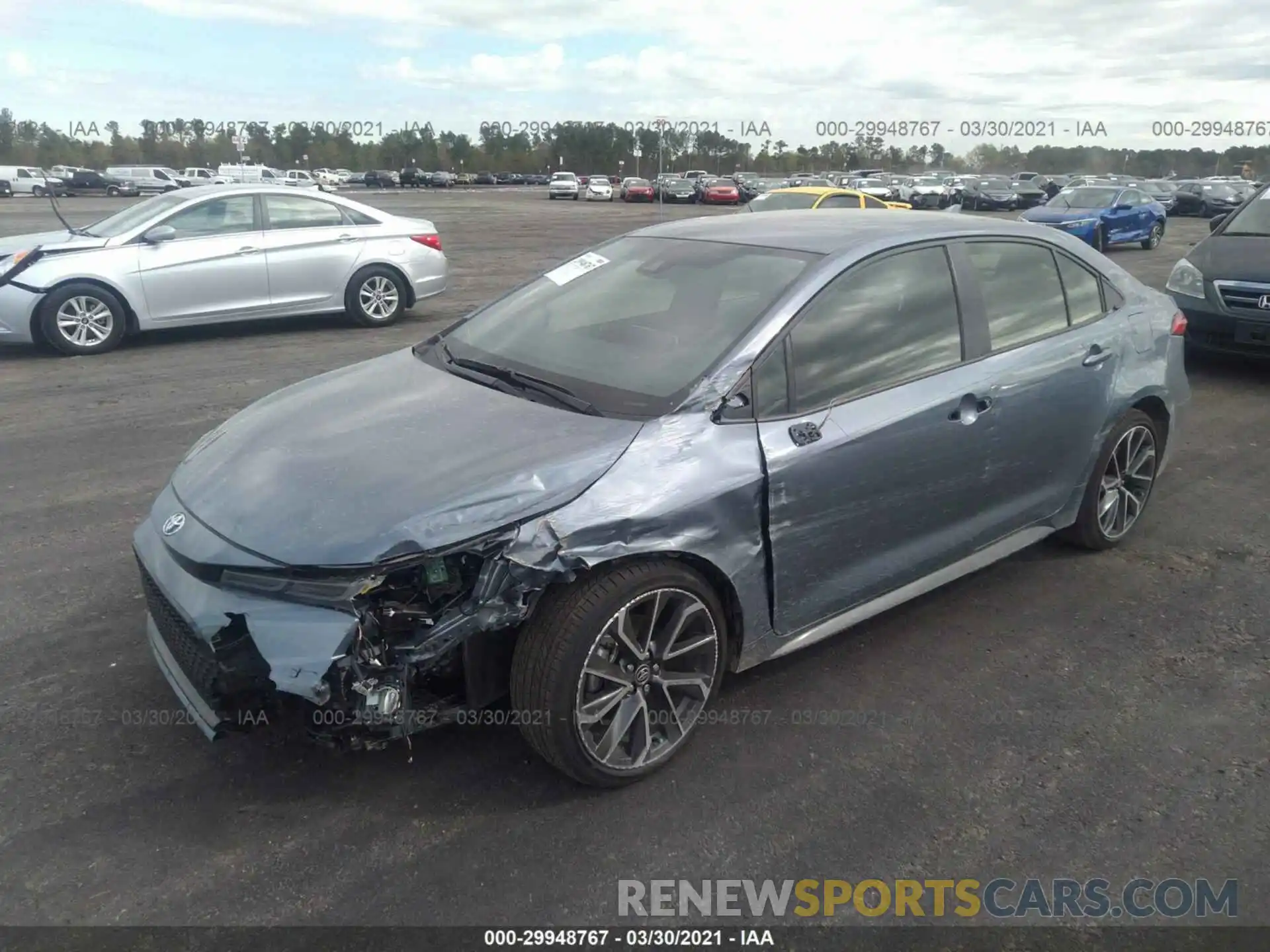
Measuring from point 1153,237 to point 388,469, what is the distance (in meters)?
23.9

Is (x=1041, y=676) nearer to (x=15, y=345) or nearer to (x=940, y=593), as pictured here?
(x=940, y=593)

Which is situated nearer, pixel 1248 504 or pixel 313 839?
pixel 313 839

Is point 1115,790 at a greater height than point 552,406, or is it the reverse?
point 552,406

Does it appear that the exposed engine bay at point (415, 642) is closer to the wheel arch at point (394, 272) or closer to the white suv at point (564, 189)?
the wheel arch at point (394, 272)

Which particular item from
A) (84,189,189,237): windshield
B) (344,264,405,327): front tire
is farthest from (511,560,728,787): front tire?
(344,264,405,327): front tire

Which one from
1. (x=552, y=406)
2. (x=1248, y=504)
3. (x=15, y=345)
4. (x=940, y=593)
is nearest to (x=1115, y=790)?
(x=940, y=593)

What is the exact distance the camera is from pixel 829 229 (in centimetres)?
398

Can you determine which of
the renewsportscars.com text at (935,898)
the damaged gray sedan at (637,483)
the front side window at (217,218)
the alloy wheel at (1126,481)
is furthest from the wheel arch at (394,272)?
the renewsportscars.com text at (935,898)

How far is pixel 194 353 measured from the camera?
9.36 meters

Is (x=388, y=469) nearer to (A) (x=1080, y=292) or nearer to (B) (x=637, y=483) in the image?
(B) (x=637, y=483)

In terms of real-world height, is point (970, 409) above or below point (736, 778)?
above

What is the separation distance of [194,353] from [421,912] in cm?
810

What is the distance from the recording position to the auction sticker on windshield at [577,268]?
14.2ft

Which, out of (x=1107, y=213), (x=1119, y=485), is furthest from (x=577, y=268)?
(x=1107, y=213)
